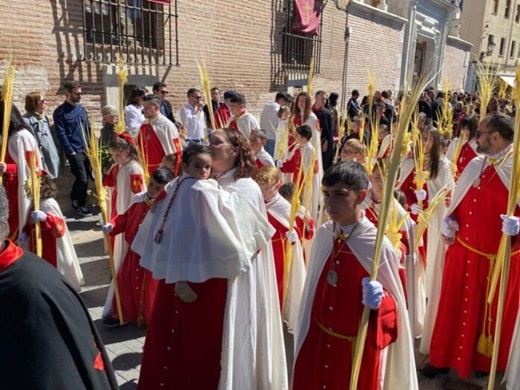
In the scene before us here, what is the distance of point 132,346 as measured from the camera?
4324 millimetres

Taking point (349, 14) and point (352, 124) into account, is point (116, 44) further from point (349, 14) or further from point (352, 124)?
point (349, 14)

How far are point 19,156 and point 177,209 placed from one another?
2665mm

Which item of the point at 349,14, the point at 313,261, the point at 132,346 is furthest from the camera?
the point at 349,14

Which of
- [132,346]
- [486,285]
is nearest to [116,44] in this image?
[132,346]

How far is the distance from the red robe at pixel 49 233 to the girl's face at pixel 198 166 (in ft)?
7.35

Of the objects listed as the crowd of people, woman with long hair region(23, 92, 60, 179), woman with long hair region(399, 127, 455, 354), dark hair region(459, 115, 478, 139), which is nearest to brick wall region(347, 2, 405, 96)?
dark hair region(459, 115, 478, 139)

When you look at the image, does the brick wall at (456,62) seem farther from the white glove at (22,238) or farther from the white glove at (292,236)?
the white glove at (22,238)

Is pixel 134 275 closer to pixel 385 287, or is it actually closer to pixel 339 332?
pixel 339 332

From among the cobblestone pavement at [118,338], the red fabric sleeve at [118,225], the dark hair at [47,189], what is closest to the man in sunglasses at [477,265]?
the cobblestone pavement at [118,338]

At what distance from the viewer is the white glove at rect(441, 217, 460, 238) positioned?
3895 millimetres

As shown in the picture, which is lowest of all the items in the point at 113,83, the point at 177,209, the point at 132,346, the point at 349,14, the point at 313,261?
the point at 132,346

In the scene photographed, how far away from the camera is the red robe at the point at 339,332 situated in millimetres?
2668

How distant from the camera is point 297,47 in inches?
603

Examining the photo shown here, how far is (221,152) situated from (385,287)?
4.55 feet
